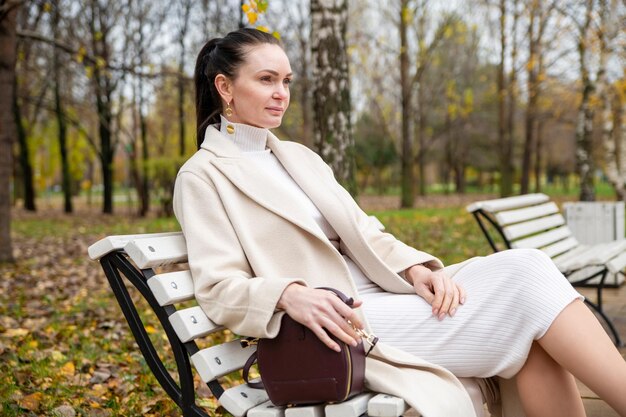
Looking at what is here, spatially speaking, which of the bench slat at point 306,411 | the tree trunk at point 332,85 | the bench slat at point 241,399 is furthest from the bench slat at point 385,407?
the tree trunk at point 332,85

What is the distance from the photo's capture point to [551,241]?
574 centimetres

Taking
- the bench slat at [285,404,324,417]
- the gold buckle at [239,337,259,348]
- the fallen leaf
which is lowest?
the fallen leaf

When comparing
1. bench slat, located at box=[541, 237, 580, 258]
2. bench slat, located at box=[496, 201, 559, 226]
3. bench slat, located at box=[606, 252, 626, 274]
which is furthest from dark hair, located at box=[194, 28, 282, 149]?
bench slat, located at box=[541, 237, 580, 258]

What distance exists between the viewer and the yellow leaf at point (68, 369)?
408cm

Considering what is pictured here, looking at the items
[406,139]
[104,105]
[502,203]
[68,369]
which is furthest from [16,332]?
[406,139]

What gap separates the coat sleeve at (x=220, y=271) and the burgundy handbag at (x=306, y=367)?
0.05 m

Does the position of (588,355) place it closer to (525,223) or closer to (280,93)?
(280,93)

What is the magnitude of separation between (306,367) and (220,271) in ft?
1.40

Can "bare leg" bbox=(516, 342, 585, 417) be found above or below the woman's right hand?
below

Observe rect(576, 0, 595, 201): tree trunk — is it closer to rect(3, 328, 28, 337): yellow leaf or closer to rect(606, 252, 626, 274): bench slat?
rect(606, 252, 626, 274): bench slat

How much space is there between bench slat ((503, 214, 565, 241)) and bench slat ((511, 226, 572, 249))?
4 cm

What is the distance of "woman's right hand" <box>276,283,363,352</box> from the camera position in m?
1.97

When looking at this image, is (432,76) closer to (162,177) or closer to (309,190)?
(162,177)

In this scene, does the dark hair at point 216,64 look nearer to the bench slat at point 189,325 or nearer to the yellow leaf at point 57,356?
the bench slat at point 189,325
